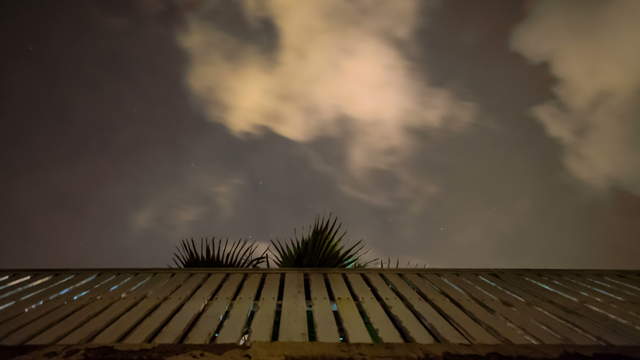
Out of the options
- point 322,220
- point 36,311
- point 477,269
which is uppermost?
point 322,220

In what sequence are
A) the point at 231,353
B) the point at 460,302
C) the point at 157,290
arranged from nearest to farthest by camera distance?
the point at 231,353, the point at 460,302, the point at 157,290

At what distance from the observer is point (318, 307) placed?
216 centimetres

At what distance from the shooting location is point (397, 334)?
1820 millimetres

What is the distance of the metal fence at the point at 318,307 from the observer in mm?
1842

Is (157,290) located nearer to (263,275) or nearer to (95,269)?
(263,275)

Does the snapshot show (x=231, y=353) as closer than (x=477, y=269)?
Yes

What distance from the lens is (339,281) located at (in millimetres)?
2777

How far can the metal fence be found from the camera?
1842 millimetres

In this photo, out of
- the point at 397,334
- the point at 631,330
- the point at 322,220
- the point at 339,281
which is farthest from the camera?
the point at 322,220

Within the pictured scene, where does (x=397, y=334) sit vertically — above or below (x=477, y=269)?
below

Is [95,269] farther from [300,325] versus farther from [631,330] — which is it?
[631,330]

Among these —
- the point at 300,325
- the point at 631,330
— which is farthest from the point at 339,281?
the point at 631,330

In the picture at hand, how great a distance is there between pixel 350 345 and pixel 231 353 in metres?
0.53

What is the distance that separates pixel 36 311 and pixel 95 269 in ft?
3.35
